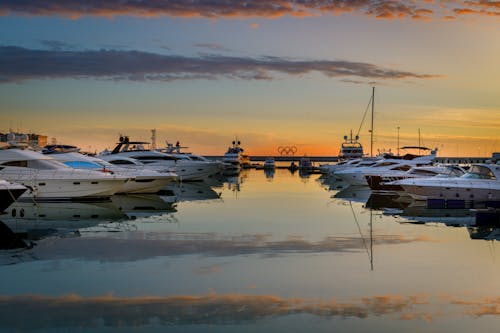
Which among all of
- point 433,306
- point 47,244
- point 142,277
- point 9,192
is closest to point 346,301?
point 433,306

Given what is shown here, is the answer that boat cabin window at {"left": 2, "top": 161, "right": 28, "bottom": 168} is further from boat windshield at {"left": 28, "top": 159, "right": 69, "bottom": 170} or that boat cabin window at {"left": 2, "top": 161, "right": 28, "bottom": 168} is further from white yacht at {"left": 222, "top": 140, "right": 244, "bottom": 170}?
white yacht at {"left": 222, "top": 140, "right": 244, "bottom": 170}

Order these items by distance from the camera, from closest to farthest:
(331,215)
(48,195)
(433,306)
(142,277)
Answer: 1. (433,306)
2. (142,277)
3. (331,215)
4. (48,195)

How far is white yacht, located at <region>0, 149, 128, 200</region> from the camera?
32438mm

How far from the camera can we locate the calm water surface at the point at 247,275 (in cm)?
1137

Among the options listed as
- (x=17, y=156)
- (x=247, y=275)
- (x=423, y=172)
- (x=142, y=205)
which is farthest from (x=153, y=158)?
(x=247, y=275)

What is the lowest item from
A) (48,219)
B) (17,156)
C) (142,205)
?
(48,219)

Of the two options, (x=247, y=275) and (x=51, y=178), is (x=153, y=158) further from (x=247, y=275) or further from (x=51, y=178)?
(x=247, y=275)

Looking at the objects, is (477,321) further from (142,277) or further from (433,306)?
(142,277)

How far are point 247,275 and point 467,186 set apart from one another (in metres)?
20.7

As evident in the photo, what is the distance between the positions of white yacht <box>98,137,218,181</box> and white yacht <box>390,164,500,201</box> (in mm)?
23463

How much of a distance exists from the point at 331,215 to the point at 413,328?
18852 millimetres

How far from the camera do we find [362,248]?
19531 mm

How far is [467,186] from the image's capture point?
32.5 m

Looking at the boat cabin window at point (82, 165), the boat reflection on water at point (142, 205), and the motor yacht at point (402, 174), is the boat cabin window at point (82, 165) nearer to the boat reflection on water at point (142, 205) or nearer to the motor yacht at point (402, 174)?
the boat reflection on water at point (142, 205)
